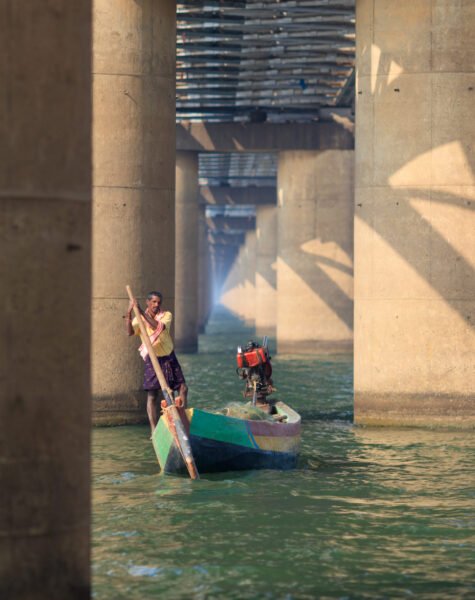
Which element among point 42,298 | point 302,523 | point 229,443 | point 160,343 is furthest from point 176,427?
point 42,298

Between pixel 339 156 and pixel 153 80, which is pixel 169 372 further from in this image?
pixel 339 156

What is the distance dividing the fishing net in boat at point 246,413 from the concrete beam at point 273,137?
2660 cm

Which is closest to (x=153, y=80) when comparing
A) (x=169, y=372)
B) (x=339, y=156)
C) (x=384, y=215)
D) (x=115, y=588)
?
(x=384, y=215)

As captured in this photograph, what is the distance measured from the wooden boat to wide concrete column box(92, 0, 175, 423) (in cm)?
430

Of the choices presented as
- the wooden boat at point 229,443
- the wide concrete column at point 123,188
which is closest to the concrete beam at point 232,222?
the wide concrete column at point 123,188

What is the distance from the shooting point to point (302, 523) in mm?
12164

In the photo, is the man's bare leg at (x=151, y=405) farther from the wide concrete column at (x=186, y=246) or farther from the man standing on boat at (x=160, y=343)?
the wide concrete column at (x=186, y=246)

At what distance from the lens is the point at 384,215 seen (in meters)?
19.6

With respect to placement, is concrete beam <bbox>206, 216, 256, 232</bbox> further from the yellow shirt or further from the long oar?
the long oar

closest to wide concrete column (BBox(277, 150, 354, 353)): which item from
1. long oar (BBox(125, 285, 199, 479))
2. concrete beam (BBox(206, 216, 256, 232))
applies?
long oar (BBox(125, 285, 199, 479))

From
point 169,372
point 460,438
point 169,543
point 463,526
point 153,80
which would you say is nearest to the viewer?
point 169,543

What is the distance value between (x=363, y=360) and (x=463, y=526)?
7.95 metres

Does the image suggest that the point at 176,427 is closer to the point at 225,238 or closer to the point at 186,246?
the point at 186,246

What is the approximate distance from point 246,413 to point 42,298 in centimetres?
850
